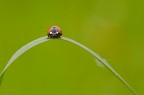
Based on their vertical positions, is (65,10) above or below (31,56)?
above

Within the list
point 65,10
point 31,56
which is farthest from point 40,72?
point 65,10

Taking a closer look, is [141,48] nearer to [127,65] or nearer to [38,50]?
[127,65]

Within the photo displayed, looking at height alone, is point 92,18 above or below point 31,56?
above

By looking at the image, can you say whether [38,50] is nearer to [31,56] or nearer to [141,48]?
[31,56]

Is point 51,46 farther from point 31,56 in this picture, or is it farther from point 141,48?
point 141,48

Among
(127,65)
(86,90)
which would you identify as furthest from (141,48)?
(86,90)
